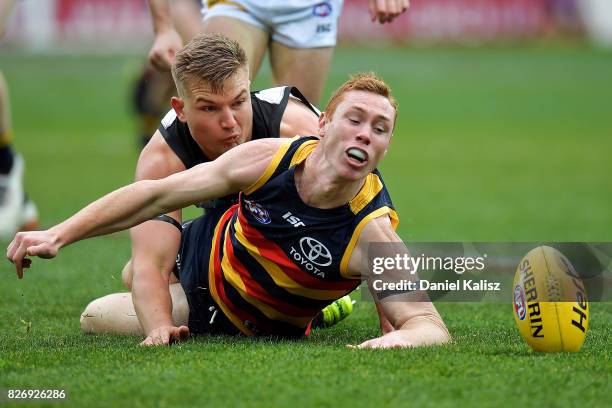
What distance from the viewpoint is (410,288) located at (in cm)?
502

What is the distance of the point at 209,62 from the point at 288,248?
1.10 metres

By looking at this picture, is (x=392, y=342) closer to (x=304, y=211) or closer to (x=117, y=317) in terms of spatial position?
(x=304, y=211)

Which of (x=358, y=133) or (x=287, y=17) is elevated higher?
(x=287, y=17)

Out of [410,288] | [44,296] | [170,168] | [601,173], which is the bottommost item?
[601,173]

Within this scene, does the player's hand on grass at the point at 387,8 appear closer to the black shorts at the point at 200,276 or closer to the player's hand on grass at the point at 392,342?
the black shorts at the point at 200,276

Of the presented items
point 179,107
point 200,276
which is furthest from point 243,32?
point 200,276

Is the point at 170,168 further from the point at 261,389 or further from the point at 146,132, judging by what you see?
the point at 146,132

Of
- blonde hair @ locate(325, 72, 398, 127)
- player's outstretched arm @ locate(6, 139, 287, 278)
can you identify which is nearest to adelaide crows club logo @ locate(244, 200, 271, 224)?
player's outstretched arm @ locate(6, 139, 287, 278)

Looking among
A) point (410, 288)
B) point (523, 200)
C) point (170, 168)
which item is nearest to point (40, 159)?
point (523, 200)

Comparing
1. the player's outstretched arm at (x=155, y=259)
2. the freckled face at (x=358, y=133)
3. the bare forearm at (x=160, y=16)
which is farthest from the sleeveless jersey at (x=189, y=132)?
the bare forearm at (x=160, y=16)

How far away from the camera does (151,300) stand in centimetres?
539

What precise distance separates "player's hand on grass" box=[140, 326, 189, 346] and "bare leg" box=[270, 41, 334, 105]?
8.15 feet

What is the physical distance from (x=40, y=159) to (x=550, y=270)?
14580 mm

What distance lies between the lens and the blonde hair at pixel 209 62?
5504 mm
